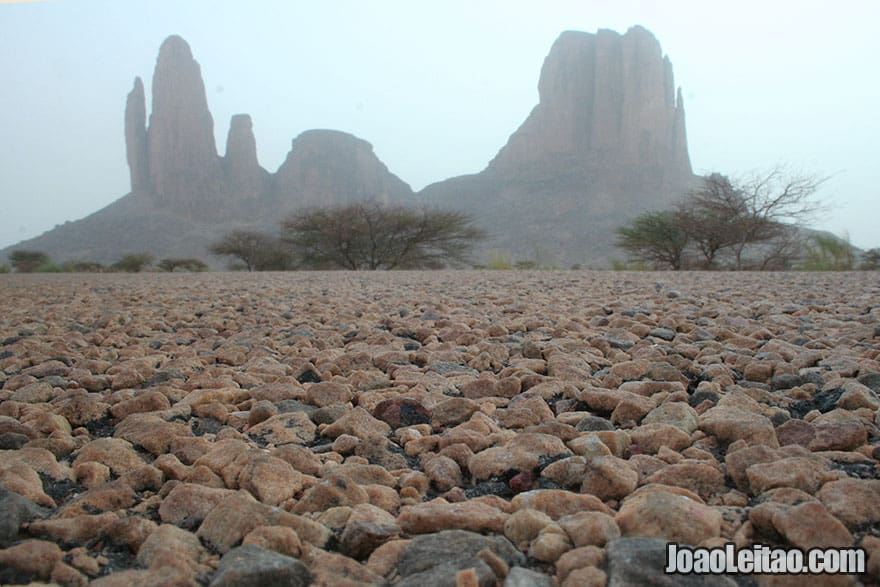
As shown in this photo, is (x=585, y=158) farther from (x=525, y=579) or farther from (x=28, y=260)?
(x=525, y=579)

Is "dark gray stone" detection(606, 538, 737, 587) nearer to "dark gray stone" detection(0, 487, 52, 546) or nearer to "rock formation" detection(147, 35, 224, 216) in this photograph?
"dark gray stone" detection(0, 487, 52, 546)

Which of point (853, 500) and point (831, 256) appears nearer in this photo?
point (853, 500)

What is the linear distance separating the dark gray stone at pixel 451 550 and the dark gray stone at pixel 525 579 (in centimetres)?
4

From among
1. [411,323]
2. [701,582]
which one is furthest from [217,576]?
[411,323]

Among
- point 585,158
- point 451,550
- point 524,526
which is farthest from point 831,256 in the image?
point 585,158

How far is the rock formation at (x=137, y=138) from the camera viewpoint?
2260 inches

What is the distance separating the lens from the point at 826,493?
1027 millimetres

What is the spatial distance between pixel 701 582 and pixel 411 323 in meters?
2.38

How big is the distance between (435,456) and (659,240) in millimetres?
16880

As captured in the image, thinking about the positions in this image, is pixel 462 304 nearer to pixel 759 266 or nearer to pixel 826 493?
pixel 826 493

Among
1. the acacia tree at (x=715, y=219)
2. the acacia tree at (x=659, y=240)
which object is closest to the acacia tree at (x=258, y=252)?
the acacia tree at (x=659, y=240)

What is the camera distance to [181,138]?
190 ft

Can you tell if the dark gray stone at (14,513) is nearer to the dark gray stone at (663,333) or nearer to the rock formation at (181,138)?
the dark gray stone at (663,333)

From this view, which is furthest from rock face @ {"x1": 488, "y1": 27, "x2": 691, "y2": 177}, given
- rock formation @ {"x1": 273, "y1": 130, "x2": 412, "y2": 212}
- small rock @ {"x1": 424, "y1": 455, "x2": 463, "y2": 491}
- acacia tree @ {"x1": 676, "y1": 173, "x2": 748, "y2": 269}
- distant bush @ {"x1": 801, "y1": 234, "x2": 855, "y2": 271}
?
small rock @ {"x1": 424, "y1": 455, "x2": 463, "y2": 491}
